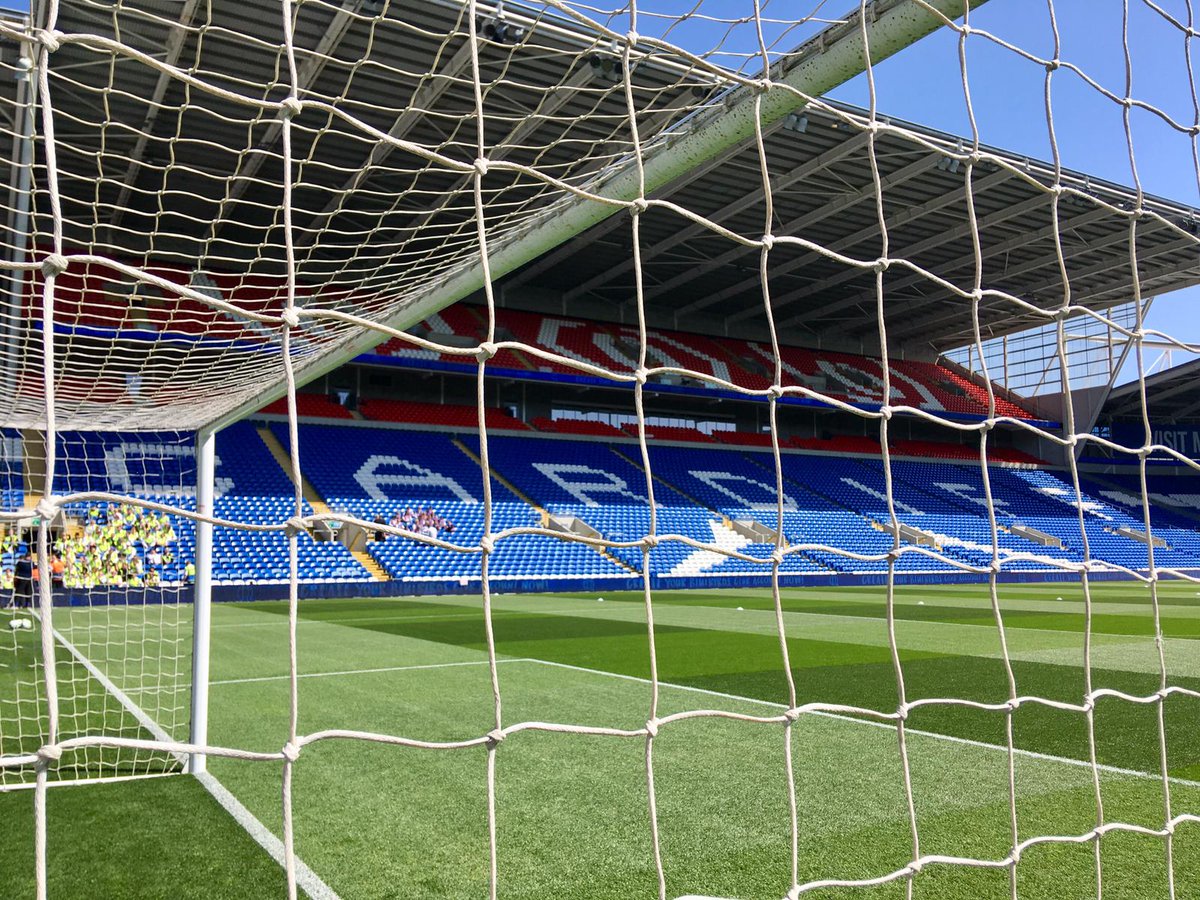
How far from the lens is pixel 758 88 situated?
2010 mm

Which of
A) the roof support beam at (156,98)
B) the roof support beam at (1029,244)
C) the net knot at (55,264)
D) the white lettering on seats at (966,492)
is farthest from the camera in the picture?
the white lettering on seats at (966,492)

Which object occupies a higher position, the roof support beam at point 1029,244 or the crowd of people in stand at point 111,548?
the roof support beam at point 1029,244

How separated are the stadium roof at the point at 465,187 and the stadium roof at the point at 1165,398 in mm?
3325

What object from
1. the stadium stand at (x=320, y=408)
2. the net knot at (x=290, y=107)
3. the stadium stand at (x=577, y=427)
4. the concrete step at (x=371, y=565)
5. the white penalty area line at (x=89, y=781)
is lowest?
the white penalty area line at (x=89, y=781)

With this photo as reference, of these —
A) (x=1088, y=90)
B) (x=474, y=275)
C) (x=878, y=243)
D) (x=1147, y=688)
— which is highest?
(x=878, y=243)

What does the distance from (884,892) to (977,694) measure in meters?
3.83

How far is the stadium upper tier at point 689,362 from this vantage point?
73.9ft

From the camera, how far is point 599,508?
20.7 meters

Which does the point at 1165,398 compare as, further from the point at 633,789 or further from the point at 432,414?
the point at 633,789

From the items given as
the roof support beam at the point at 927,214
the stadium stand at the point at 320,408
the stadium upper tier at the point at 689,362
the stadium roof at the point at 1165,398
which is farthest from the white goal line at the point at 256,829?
the stadium roof at the point at 1165,398

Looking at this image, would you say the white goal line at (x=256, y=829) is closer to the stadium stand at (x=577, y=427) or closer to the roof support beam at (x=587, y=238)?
the roof support beam at (x=587, y=238)

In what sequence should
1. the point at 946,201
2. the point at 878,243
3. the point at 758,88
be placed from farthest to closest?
the point at 878,243 → the point at 946,201 → the point at 758,88

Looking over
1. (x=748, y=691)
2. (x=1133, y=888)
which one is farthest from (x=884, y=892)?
(x=748, y=691)

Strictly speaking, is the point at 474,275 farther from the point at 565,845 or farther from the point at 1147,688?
the point at 1147,688
